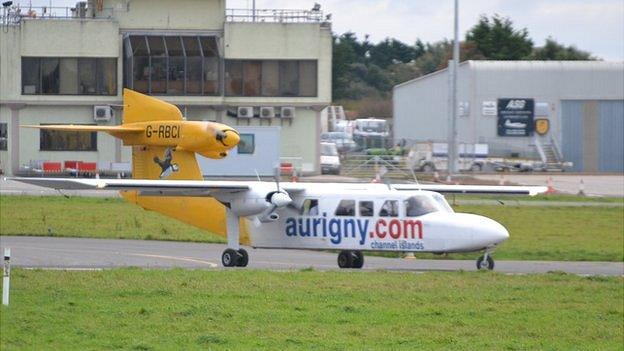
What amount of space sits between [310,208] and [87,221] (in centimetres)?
1341

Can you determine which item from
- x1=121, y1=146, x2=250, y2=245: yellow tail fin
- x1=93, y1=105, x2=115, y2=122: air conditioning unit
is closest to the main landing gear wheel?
x1=121, y1=146, x2=250, y2=245: yellow tail fin

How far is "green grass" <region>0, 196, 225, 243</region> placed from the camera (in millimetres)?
35094

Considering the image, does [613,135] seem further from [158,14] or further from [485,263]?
[485,263]

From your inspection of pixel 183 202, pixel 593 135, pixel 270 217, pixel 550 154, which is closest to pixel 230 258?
pixel 270 217

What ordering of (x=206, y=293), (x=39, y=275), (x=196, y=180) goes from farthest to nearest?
(x=196, y=180), (x=39, y=275), (x=206, y=293)

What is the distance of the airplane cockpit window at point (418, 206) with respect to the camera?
26.2 metres

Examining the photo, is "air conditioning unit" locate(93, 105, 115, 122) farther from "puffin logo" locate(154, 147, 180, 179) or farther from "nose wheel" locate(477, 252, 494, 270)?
"nose wheel" locate(477, 252, 494, 270)

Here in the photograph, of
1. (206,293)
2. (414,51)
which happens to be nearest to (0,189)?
(206,293)

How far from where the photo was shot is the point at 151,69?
59.4 m

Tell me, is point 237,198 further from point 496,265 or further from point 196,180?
point 496,265

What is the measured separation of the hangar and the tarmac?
154ft

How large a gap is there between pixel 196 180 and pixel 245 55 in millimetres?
32448

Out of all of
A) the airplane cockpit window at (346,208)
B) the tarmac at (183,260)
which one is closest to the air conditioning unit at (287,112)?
the tarmac at (183,260)

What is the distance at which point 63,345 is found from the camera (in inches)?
584
